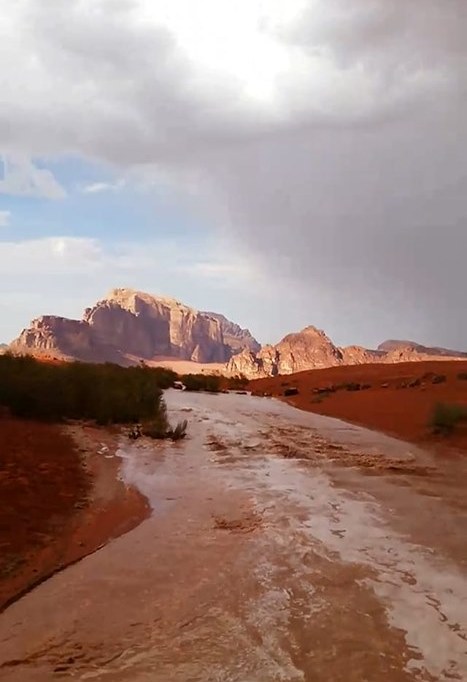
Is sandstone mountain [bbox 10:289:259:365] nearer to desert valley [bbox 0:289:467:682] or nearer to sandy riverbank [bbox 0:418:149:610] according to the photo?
desert valley [bbox 0:289:467:682]

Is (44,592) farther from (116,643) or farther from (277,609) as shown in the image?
(277,609)

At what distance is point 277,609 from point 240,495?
490 centimetres

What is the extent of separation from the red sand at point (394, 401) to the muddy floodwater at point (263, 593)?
8088mm

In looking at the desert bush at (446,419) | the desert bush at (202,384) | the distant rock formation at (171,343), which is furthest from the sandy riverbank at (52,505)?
the distant rock formation at (171,343)

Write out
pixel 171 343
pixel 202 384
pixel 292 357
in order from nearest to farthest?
pixel 202 384, pixel 292 357, pixel 171 343

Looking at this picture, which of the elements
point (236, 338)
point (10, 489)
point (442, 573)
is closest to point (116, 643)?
point (442, 573)

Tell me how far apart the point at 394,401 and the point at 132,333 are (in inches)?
4688

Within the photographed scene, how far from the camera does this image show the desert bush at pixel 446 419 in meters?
18.0

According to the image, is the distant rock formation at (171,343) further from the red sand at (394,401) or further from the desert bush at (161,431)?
the desert bush at (161,431)

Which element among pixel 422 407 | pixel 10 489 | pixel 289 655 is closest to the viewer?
pixel 289 655

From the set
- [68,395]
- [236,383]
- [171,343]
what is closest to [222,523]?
[68,395]

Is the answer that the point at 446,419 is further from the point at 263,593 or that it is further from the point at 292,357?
the point at 292,357

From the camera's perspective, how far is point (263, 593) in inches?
236

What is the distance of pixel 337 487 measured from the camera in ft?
37.0
